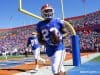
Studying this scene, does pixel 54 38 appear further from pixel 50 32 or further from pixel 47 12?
pixel 47 12

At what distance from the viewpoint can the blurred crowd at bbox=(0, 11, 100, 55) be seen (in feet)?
126

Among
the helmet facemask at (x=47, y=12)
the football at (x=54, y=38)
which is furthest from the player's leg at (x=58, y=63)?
the helmet facemask at (x=47, y=12)

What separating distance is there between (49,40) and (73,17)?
1822 inches

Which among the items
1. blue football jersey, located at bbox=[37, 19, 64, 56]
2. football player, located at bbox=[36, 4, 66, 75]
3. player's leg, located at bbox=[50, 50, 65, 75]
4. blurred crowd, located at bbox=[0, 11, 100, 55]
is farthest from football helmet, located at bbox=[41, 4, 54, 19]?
blurred crowd, located at bbox=[0, 11, 100, 55]

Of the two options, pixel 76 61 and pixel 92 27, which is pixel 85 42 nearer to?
pixel 92 27

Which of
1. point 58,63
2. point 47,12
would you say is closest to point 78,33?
point 47,12

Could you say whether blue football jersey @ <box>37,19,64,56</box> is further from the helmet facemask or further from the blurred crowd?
the blurred crowd

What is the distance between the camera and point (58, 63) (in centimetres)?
613

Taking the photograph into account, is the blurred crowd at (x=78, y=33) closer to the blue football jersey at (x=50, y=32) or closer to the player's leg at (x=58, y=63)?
the blue football jersey at (x=50, y=32)

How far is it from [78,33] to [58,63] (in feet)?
121

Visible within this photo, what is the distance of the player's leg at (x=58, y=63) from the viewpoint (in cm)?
609

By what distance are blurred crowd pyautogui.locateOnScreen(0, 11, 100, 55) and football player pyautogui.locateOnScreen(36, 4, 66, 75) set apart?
26.3 meters

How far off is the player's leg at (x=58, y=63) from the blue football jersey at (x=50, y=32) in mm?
92

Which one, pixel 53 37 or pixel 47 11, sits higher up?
pixel 47 11
